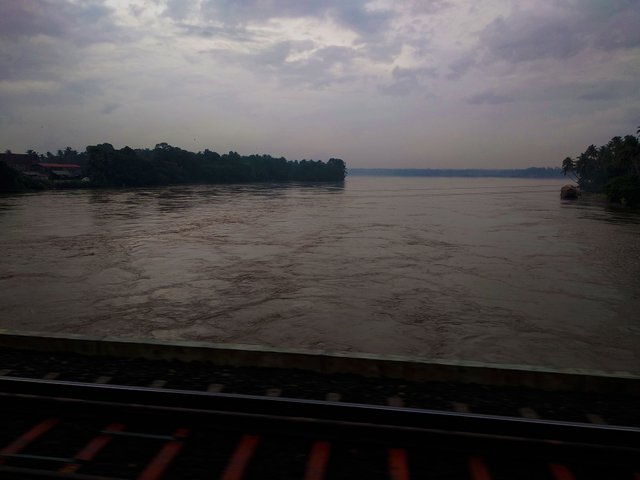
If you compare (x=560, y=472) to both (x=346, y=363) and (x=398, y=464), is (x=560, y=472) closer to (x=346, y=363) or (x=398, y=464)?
(x=398, y=464)

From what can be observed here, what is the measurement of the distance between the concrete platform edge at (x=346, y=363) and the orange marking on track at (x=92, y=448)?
1.82 meters

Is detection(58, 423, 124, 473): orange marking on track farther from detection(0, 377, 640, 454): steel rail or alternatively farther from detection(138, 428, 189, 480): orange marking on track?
detection(138, 428, 189, 480): orange marking on track

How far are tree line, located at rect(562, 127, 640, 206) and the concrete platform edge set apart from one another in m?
55.9

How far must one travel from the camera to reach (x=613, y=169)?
7694 centimetres

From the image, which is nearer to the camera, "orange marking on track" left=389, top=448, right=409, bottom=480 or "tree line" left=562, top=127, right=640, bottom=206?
"orange marking on track" left=389, top=448, right=409, bottom=480

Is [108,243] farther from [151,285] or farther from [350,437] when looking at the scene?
[350,437]

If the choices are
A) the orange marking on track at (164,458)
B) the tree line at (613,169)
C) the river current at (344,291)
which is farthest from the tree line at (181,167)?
the orange marking on track at (164,458)

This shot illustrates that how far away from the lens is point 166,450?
381cm

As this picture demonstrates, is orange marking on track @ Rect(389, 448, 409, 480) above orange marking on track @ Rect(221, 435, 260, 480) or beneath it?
above

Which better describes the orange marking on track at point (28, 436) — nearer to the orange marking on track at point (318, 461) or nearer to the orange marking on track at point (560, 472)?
the orange marking on track at point (318, 461)

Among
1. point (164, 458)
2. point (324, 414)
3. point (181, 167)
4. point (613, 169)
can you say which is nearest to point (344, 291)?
point (324, 414)

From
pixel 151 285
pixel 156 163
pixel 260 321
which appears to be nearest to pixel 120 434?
pixel 260 321

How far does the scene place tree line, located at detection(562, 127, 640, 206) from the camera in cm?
5334

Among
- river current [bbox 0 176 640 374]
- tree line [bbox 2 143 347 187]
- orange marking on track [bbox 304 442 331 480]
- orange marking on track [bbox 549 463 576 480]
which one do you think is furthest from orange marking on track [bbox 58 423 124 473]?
tree line [bbox 2 143 347 187]
